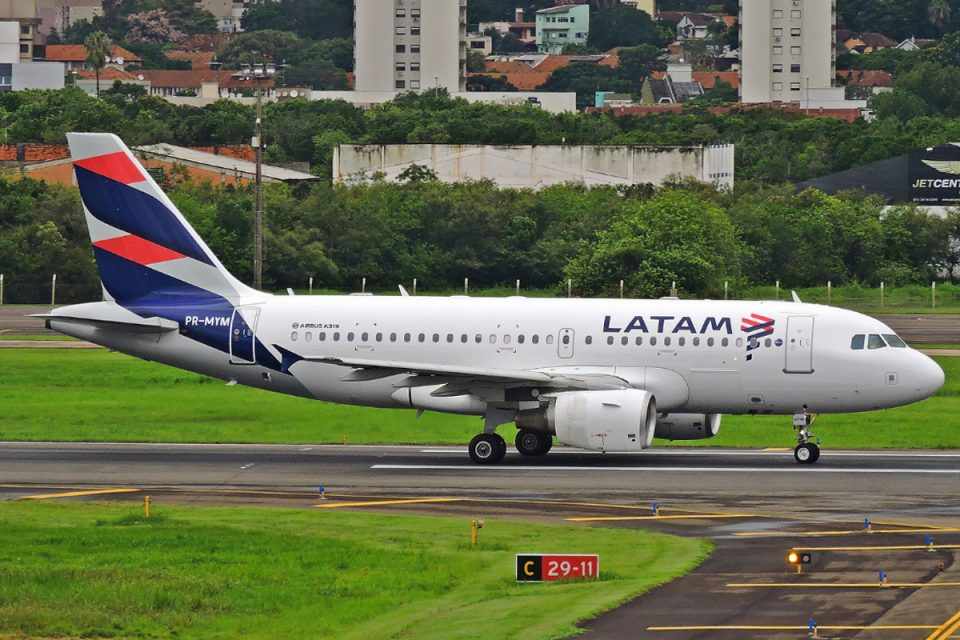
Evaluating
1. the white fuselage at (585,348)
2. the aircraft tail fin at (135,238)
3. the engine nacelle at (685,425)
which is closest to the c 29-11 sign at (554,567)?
the white fuselage at (585,348)

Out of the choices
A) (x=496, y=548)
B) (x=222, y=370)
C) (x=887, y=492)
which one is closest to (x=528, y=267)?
(x=222, y=370)

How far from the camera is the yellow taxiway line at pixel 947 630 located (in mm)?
26391

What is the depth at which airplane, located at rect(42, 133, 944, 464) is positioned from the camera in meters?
46.8

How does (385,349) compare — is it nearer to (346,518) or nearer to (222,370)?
(222,370)

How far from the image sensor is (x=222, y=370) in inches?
1949

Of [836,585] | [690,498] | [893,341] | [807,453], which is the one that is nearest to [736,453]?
[807,453]

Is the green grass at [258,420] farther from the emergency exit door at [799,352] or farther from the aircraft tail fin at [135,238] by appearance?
the emergency exit door at [799,352]

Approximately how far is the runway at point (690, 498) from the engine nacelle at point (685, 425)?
67 centimetres

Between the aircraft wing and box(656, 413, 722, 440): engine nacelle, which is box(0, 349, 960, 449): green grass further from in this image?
the aircraft wing

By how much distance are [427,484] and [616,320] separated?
7.45m

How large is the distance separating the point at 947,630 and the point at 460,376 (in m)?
20.8

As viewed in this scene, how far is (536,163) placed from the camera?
134 metres

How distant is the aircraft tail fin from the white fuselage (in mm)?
1013

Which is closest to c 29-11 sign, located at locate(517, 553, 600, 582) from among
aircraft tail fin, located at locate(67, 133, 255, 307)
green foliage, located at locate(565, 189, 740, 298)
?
aircraft tail fin, located at locate(67, 133, 255, 307)
